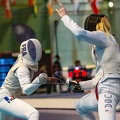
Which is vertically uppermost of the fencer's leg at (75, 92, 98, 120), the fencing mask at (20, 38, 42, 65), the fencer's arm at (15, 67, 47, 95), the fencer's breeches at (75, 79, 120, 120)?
the fencing mask at (20, 38, 42, 65)

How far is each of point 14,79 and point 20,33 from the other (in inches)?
489

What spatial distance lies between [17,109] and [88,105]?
2.56ft

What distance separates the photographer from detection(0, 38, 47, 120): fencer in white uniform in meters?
4.57

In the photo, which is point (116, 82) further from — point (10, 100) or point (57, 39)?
point (57, 39)

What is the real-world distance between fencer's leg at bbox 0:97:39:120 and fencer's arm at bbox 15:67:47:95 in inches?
6.1

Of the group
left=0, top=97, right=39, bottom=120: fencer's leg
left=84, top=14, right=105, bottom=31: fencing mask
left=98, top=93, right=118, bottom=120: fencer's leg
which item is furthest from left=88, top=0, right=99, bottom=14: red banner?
left=98, top=93, right=118, bottom=120: fencer's leg

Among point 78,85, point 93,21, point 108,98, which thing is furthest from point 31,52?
point 108,98

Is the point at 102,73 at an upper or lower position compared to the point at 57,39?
upper

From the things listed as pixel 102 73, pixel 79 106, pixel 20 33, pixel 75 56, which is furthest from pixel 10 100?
pixel 75 56

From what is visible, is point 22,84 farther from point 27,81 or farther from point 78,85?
point 78,85

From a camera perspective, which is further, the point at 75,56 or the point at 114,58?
the point at 75,56

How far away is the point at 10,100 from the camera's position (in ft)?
15.8

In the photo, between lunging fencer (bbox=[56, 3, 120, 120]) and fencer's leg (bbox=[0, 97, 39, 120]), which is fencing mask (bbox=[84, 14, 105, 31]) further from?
fencer's leg (bbox=[0, 97, 39, 120])

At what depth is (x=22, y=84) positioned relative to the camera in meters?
4.63
